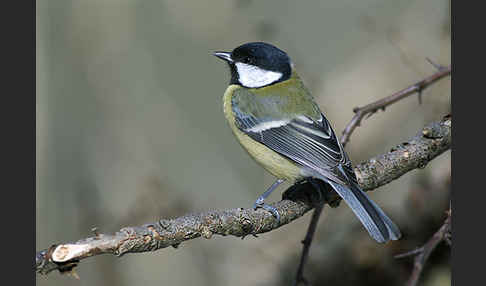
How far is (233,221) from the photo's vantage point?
1.70 metres

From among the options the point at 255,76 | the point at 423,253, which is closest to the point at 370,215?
the point at 423,253

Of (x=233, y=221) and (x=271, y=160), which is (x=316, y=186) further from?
(x=233, y=221)

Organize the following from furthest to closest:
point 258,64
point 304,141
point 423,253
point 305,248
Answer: point 258,64, point 304,141, point 305,248, point 423,253

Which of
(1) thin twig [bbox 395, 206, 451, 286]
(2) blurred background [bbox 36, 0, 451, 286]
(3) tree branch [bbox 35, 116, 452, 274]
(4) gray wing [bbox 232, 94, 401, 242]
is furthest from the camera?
(2) blurred background [bbox 36, 0, 451, 286]

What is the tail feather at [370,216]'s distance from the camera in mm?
1952

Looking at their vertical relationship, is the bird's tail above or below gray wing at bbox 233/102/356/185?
below

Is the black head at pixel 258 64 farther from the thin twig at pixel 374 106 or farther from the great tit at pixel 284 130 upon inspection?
the thin twig at pixel 374 106

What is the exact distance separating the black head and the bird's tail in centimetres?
72

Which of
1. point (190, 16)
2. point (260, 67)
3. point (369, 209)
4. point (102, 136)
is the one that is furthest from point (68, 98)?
point (369, 209)

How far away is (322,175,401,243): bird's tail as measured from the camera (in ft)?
6.41

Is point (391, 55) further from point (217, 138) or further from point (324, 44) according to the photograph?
point (217, 138)

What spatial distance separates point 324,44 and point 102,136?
181 cm

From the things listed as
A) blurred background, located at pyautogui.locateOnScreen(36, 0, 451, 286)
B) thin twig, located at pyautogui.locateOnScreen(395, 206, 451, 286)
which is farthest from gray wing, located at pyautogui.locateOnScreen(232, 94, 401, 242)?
blurred background, located at pyautogui.locateOnScreen(36, 0, 451, 286)

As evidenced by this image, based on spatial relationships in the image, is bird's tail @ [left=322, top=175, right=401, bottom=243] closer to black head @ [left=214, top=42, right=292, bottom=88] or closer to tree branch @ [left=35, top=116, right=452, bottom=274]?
tree branch @ [left=35, top=116, right=452, bottom=274]
